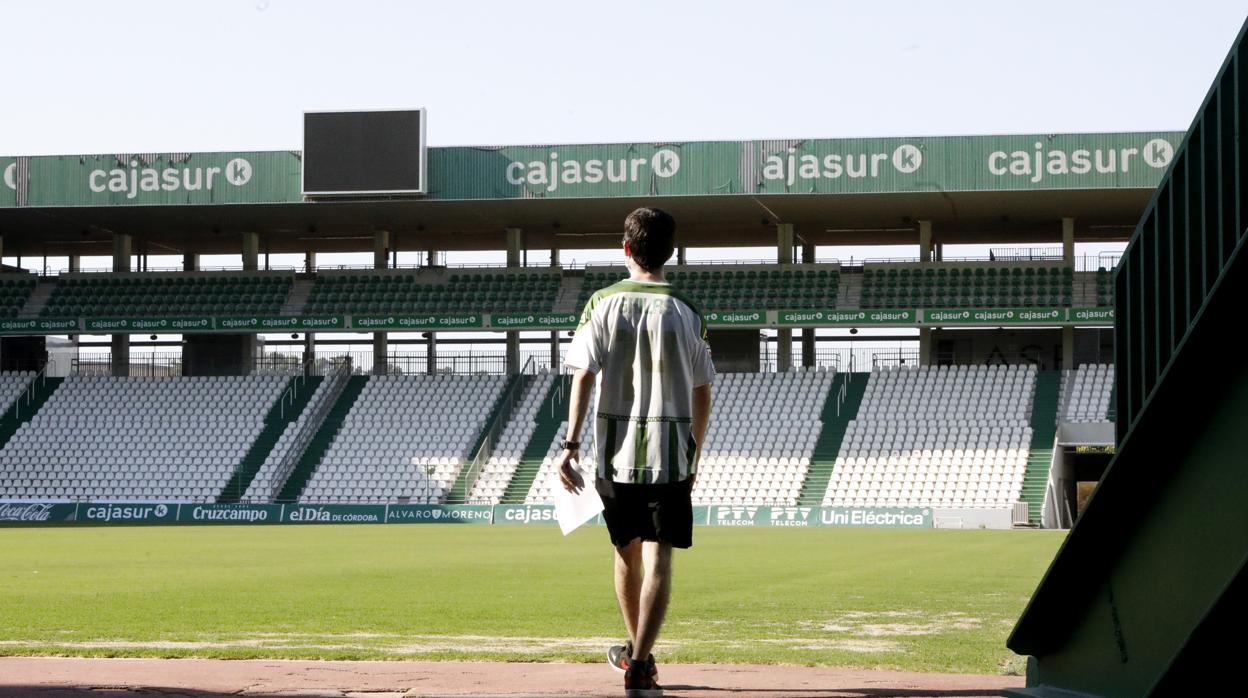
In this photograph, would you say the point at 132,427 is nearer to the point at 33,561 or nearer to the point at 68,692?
the point at 33,561

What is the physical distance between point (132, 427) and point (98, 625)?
3965 centimetres

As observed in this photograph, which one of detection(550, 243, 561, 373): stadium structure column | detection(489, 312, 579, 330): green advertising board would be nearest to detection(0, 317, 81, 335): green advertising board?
detection(489, 312, 579, 330): green advertising board

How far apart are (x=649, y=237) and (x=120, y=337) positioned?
171 feet

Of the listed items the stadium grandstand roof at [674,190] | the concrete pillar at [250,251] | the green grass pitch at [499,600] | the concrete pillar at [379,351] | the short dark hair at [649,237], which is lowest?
the green grass pitch at [499,600]

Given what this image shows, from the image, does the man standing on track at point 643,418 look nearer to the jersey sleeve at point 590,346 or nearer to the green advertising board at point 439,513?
the jersey sleeve at point 590,346

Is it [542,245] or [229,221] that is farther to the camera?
[542,245]

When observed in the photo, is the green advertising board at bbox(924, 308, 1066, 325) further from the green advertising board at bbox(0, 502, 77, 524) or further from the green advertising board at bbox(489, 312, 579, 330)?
the green advertising board at bbox(0, 502, 77, 524)

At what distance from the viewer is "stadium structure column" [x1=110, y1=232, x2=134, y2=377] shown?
180ft

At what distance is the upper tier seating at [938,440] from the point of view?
138ft

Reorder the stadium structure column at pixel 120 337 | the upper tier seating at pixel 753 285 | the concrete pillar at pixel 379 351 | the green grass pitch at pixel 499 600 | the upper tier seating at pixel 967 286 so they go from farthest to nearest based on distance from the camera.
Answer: the stadium structure column at pixel 120 337, the concrete pillar at pixel 379 351, the upper tier seating at pixel 753 285, the upper tier seating at pixel 967 286, the green grass pitch at pixel 499 600

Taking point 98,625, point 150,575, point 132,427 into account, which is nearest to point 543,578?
point 150,575

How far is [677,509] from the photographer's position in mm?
6582

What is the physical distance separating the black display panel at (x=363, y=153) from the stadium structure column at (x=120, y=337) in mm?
11278

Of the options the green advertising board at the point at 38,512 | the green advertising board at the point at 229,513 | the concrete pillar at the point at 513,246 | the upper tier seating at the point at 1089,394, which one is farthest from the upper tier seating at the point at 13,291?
the upper tier seating at the point at 1089,394
